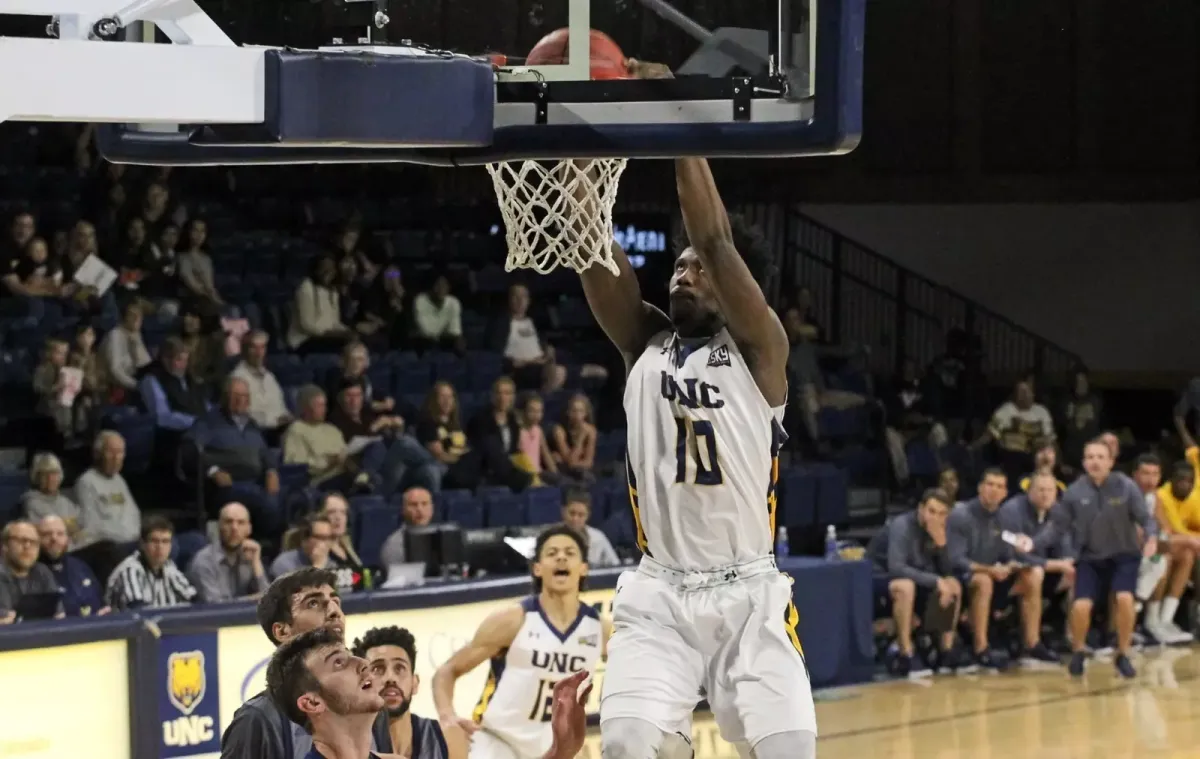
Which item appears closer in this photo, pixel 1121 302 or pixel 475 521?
pixel 475 521

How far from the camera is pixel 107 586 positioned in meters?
8.60

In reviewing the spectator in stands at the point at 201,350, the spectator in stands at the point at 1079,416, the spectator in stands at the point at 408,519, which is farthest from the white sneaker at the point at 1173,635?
the spectator in stands at the point at 201,350

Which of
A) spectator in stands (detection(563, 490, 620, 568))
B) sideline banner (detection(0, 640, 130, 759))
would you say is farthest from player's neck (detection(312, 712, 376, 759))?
spectator in stands (detection(563, 490, 620, 568))

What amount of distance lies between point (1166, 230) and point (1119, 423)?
169 centimetres

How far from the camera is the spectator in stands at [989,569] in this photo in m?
11.5

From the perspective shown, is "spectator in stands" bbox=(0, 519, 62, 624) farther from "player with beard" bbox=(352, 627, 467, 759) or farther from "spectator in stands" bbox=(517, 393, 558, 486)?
"spectator in stands" bbox=(517, 393, 558, 486)

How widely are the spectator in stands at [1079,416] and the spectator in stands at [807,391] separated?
1619mm

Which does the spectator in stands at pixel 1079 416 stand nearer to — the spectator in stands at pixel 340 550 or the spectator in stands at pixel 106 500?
the spectator in stands at pixel 340 550

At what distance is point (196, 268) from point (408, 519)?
8.59 ft

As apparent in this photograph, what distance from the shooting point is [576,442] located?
11.4 m

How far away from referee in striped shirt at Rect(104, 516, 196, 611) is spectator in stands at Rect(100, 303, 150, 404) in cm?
193

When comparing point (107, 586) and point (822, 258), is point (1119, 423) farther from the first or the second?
point (107, 586)

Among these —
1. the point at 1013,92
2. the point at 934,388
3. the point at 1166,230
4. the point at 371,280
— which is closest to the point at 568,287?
the point at 371,280

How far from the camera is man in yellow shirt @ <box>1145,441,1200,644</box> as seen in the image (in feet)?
41.4
